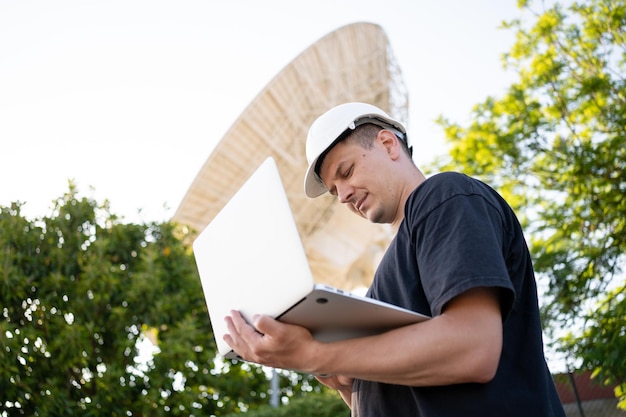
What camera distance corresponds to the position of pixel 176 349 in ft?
29.1

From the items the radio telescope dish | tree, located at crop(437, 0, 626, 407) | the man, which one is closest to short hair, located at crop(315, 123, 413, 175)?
the man

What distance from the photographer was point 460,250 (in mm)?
1679

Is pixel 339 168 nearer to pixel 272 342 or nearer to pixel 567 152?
A: pixel 272 342

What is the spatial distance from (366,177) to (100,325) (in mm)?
7922

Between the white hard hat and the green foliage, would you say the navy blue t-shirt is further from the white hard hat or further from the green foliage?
the green foliage

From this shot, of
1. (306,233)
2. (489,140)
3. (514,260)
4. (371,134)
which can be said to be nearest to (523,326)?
(514,260)

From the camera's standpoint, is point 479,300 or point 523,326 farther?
point 523,326

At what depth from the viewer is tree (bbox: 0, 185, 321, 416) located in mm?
8406

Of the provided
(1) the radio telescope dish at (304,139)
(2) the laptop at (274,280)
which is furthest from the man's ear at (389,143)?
(1) the radio telescope dish at (304,139)

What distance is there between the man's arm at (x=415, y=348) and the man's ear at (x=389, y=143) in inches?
28.6

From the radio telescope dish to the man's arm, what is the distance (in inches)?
466

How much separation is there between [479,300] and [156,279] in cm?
837

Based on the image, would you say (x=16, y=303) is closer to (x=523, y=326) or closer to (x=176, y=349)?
(x=176, y=349)

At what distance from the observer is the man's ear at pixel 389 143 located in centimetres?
229
